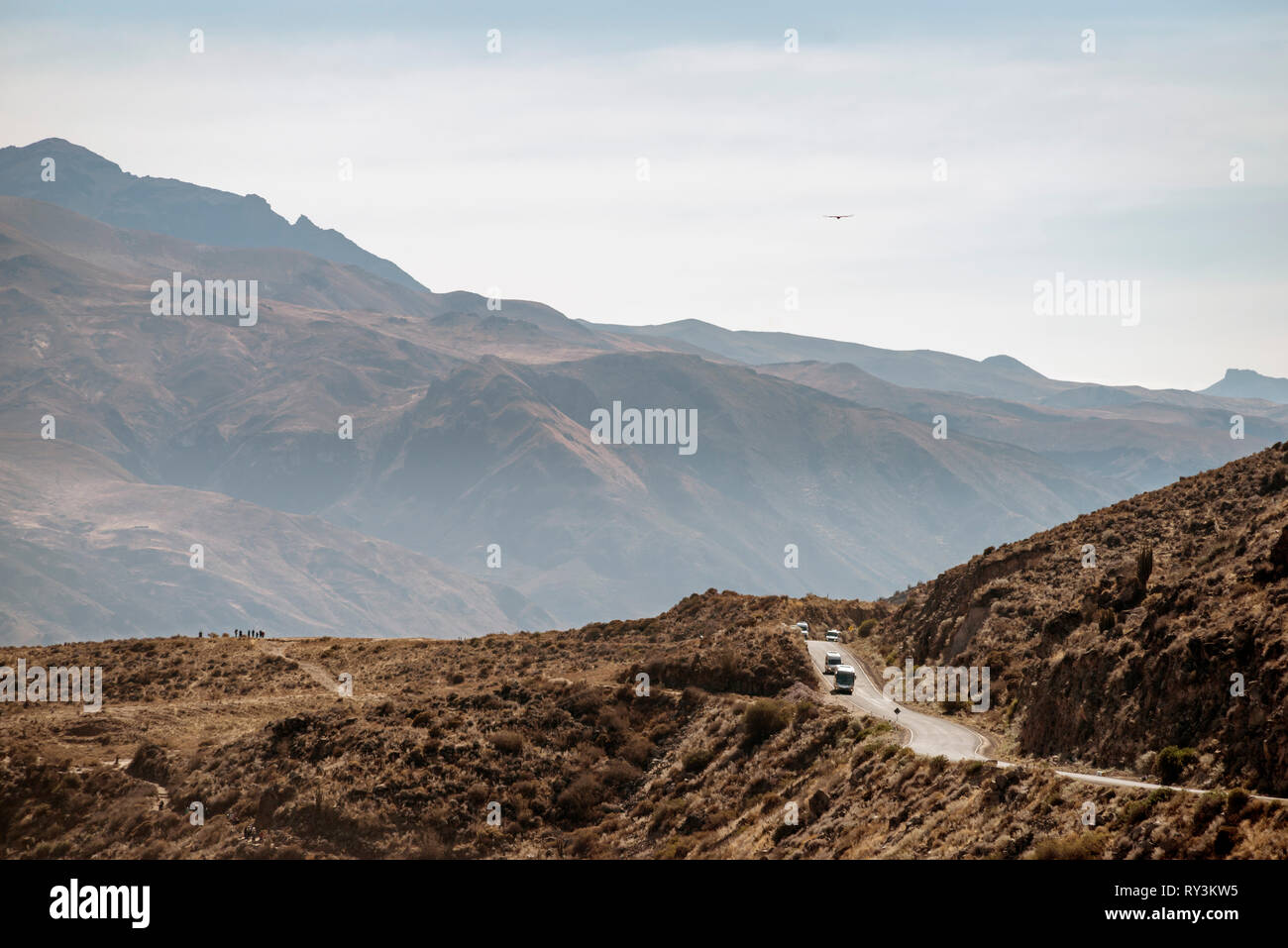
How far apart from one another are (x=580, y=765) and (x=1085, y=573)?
27.3 m

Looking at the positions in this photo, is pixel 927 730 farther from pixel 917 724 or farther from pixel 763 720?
pixel 763 720

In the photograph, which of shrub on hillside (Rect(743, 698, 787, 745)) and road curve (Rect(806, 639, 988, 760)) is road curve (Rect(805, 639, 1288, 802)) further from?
shrub on hillside (Rect(743, 698, 787, 745))

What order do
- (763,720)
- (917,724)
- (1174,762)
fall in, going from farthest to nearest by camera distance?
(763,720)
(917,724)
(1174,762)

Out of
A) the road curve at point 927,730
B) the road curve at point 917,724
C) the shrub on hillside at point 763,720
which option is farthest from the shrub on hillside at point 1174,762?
the shrub on hillside at point 763,720

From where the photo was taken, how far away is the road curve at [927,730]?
1175 inches

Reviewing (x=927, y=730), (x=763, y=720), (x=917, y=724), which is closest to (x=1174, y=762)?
(x=927, y=730)

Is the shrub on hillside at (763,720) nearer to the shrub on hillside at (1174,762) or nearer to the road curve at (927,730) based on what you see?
the road curve at (927,730)

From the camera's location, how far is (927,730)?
43875 mm

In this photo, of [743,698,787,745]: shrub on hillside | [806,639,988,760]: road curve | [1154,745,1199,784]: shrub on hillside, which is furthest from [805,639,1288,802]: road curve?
[743,698,787,745]: shrub on hillside

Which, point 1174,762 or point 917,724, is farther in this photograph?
point 917,724
